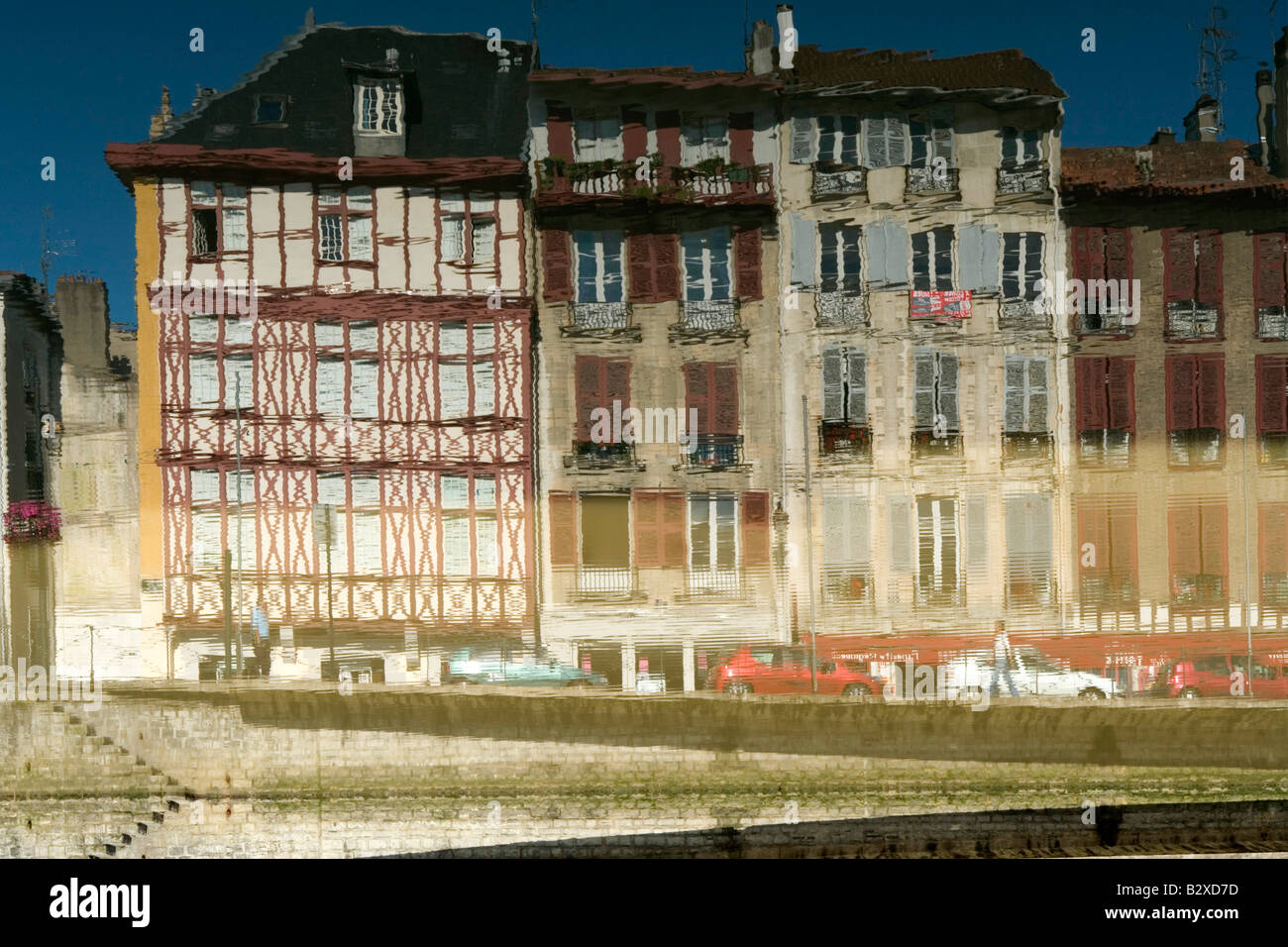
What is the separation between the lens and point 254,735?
7.48 meters

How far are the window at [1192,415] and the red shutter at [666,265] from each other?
11.0ft

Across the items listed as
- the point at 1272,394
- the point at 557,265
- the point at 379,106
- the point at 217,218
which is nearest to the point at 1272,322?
the point at 1272,394

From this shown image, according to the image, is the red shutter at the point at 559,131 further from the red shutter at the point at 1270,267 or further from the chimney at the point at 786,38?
the red shutter at the point at 1270,267

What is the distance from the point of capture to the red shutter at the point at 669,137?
7332 mm

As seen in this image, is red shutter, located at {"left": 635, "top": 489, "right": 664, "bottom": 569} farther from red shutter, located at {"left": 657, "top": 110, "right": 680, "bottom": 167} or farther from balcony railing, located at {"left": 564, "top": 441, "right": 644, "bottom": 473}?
red shutter, located at {"left": 657, "top": 110, "right": 680, "bottom": 167}

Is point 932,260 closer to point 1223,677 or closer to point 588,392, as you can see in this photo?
point 588,392

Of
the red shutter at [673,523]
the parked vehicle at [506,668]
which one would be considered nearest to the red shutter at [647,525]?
the red shutter at [673,523]

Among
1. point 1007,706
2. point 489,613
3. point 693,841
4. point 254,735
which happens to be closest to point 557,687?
point 489,613

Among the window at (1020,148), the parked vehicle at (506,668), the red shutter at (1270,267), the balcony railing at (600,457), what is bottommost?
the parked vehicle at (506,668)

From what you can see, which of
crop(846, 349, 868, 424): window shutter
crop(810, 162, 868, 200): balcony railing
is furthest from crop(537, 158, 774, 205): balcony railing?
crop(846, 349, 868, 424): window shutter

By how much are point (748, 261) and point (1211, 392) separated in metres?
3.24

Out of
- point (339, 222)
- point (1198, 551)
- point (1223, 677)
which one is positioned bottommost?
point (1223, 677)

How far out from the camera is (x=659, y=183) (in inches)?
290
